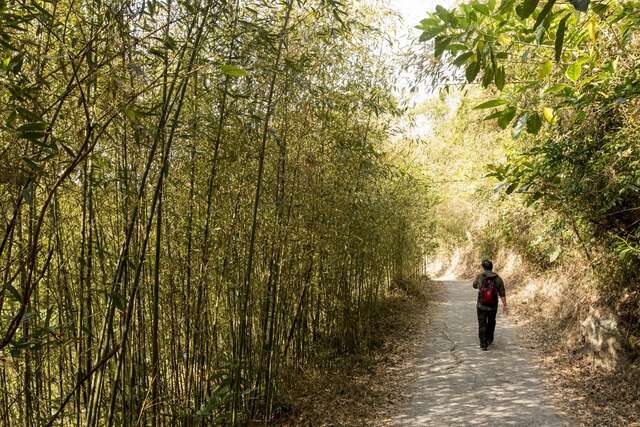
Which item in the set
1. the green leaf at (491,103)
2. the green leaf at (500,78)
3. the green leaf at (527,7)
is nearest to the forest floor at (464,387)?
the green leaf at (491,103)

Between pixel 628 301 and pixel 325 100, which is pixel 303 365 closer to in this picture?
pixel 325 100

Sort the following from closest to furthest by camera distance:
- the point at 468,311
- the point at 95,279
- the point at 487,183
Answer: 1. the point at 95,279
2. the point at 487,183
3. the point at 468,311

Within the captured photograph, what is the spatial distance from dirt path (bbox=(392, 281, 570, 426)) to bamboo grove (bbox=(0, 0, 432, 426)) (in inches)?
56.3

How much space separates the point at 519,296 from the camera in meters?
10.8

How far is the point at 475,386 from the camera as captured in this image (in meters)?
5.01

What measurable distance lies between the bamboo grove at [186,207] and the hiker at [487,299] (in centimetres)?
190

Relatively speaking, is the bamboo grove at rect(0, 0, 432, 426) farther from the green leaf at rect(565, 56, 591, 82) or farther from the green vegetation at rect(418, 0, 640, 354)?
the green leaf at rect(565, 56, 591, 82)

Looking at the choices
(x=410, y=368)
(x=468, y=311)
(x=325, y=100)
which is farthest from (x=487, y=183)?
(x=325, y=100)

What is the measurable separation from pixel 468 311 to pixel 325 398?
6.20 meters

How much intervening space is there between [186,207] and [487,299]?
4638 millimetres

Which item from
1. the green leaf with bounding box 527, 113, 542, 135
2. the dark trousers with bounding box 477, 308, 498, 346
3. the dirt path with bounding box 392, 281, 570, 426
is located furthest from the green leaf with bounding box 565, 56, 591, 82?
the dark trousers with bounding box 477, 308, 498, 346

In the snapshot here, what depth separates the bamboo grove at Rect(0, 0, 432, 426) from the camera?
2082mm

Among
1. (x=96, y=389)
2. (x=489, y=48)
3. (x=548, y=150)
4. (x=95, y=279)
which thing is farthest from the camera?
(x=548, y=150)

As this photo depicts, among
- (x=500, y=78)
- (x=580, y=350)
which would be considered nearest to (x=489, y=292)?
(x=580, y=350)
